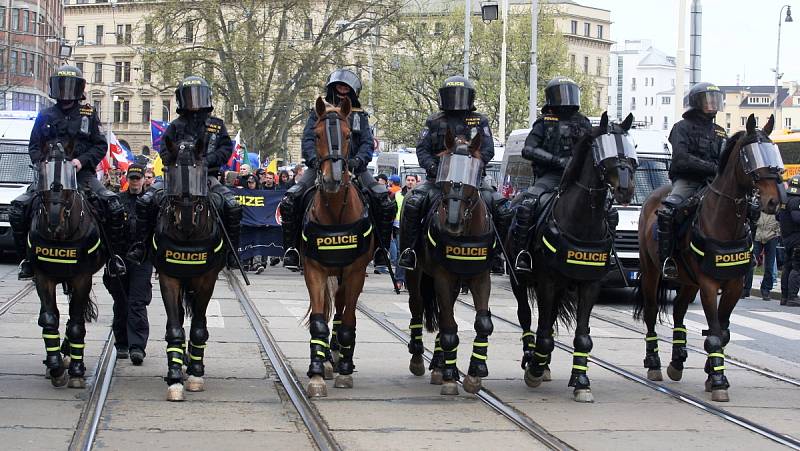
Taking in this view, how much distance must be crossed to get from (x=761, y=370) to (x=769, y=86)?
17022cm

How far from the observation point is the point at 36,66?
83.7 metres

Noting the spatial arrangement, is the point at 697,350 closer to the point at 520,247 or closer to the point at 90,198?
the point at 520,247

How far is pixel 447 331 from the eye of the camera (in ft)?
37.8

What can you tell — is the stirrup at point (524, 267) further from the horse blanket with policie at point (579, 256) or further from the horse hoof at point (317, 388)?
the horse hoof at point (317, 388)

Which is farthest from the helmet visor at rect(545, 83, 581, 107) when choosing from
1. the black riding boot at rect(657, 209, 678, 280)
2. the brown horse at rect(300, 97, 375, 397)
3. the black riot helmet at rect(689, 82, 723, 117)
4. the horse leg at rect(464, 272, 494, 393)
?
the brown horse at rect(300, 97, 375, 397)

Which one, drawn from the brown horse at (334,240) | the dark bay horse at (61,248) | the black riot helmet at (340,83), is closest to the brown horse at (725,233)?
the brown horse at (334,240)

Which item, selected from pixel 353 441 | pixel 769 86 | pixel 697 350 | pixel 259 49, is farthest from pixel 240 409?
pixel 769 86

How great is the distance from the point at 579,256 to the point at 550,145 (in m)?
1.44

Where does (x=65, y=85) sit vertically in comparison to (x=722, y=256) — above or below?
above

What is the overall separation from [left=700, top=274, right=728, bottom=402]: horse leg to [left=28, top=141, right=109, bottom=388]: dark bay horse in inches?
213

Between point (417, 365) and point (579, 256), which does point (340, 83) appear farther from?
point (417, 365)

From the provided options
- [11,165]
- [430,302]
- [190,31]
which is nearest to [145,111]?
[190,31]

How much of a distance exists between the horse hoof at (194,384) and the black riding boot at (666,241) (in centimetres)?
435

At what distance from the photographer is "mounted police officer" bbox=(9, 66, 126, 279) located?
11.8 metres
